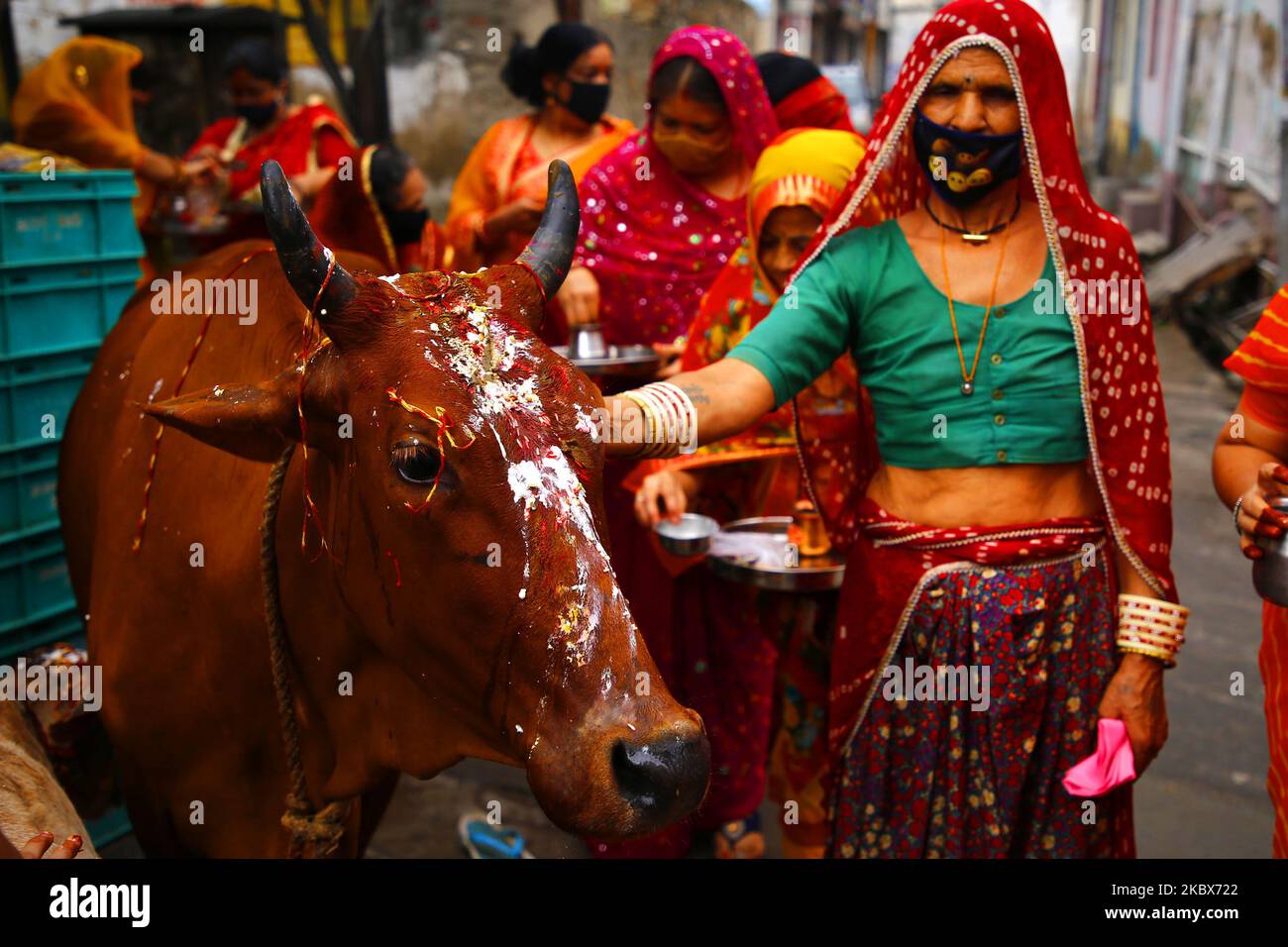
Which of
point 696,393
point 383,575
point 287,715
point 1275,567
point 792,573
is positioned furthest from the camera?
point 792,573

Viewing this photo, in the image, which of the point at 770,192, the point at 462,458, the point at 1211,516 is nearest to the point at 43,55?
the point at 770,192

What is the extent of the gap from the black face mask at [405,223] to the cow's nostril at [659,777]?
3157mm

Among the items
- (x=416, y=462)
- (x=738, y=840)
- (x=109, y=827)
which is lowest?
(x=738, y=840)

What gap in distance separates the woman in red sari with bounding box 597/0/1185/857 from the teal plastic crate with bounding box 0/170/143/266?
7.51ft

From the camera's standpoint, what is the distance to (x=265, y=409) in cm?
200

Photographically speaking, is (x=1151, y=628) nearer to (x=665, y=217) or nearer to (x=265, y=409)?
(x=265, y=409)

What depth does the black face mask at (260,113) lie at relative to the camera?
20.3 feet

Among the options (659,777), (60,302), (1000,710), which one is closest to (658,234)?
(60,302)

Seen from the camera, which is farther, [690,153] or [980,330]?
[690,153]

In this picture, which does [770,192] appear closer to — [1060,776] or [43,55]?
[1060,776]

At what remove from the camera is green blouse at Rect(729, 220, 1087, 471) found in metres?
2.64

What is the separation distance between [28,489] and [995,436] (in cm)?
296

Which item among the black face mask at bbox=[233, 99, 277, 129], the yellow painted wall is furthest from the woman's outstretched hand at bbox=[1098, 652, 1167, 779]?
the yellow painted wall

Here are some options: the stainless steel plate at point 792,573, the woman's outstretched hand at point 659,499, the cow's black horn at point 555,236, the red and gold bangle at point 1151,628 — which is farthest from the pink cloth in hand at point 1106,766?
the cow's black horn at point 555,236
